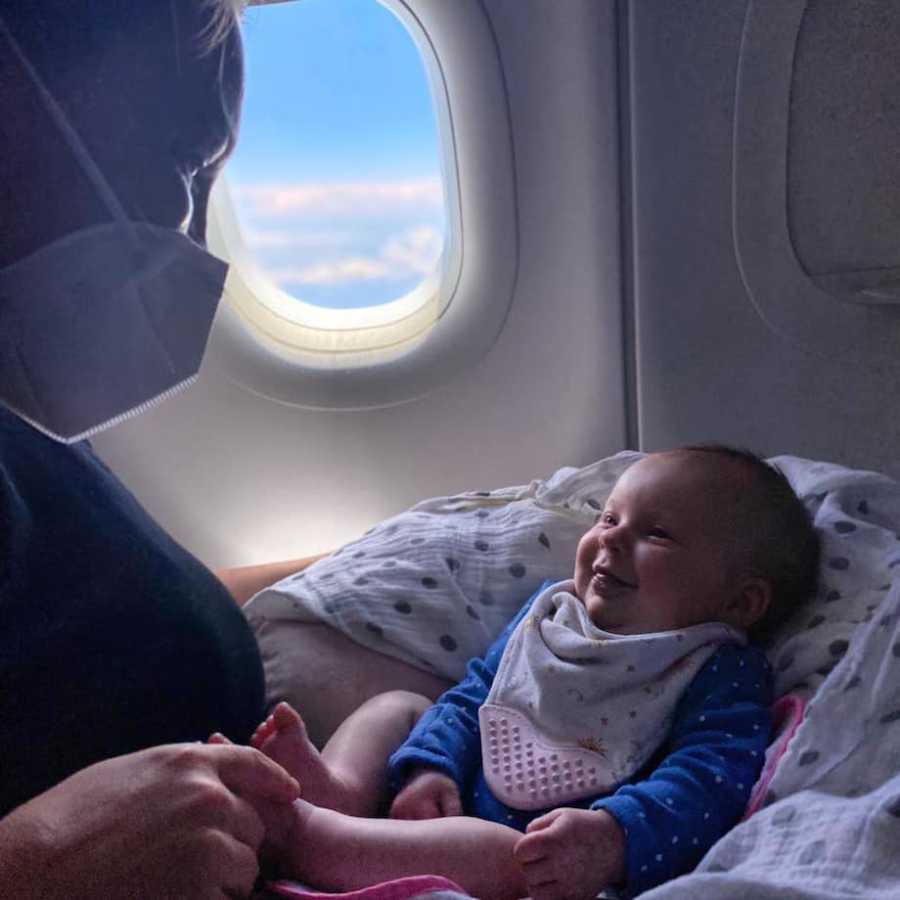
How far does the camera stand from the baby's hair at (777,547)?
3.89ft

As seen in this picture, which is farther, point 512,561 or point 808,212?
point 808,212

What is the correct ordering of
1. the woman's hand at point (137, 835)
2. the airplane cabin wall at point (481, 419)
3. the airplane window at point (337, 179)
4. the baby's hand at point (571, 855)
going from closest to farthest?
the woman's hand at point (137, 835)
the baby's hand at point (571, 855)
the airplane window at point (337, 179)
the airplane cabin wall at point (481, 419)

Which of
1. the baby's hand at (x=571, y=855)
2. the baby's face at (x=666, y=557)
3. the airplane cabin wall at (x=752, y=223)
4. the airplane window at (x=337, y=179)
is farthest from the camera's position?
the airplane window at (x=337, y=179)

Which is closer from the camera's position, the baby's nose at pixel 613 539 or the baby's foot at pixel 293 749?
the baby's foot at pixel 293 749

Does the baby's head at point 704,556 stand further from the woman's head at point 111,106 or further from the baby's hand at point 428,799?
the woman's head at point 111,106

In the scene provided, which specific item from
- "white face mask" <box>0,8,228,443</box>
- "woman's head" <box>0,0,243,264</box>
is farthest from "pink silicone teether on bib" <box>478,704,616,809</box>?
"woman's head" <box>0,0,243,264</box>

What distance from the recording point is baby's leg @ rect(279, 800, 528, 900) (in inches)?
34.0

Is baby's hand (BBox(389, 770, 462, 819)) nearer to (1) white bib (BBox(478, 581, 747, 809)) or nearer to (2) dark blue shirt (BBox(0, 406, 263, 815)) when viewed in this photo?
(1) white bib (BBox(478, 581, 747, 809))

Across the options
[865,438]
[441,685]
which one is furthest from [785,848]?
[865,438]

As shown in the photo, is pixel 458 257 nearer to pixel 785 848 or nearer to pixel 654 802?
pixel 654 802

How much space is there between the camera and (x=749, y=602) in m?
1.20

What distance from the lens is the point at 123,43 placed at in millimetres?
737

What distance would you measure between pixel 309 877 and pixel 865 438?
110 cm

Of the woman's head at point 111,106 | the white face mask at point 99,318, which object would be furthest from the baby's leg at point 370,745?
the woman's head at point 111,106
